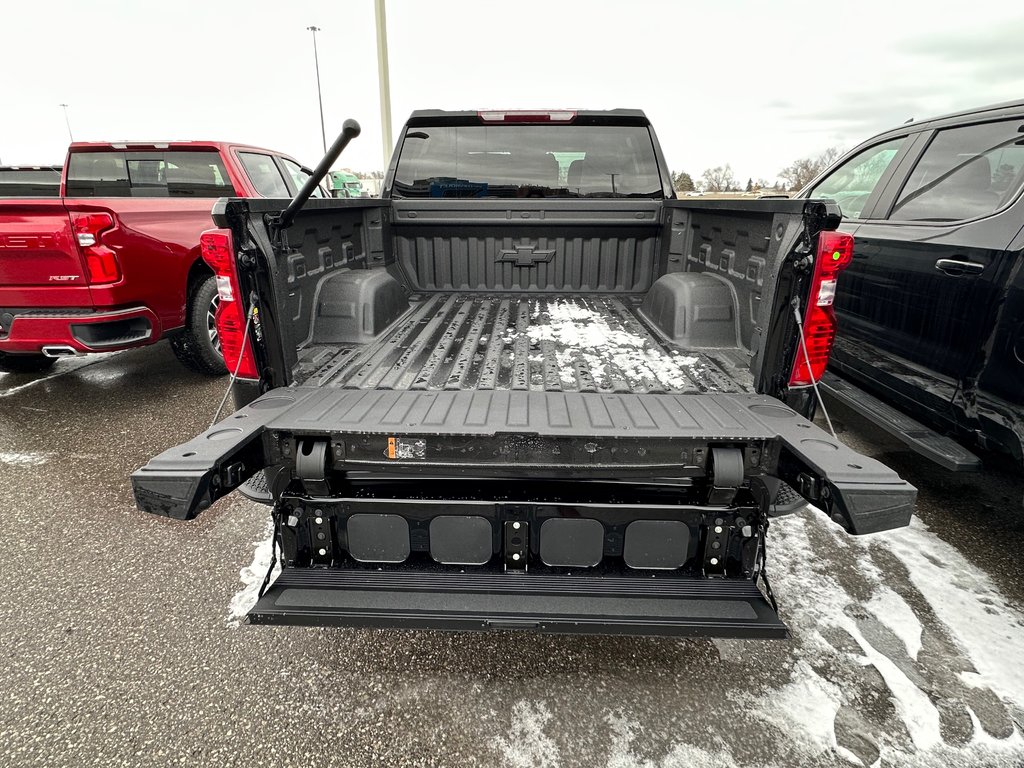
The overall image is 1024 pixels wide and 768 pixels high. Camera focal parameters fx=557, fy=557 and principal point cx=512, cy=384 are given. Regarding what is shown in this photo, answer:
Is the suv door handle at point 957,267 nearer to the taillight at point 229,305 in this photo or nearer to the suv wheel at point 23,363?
the taillight at point 229,305

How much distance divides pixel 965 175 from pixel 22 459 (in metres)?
6.35

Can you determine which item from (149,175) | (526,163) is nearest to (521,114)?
(526,163)

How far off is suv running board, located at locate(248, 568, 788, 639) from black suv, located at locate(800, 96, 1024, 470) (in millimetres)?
1663

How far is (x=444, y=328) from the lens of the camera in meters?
3.16

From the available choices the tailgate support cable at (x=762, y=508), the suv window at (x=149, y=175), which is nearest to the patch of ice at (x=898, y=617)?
the tailgate support cable at (x=762, y=508)

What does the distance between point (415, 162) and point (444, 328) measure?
148cm

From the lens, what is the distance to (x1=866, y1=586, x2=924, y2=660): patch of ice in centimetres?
229

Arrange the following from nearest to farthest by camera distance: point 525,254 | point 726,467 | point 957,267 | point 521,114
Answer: point 726,467 → point 957,267 → point 521,114 → point 525,254

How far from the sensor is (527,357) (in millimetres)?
2633

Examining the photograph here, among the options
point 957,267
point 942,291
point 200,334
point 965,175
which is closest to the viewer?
point 957,267

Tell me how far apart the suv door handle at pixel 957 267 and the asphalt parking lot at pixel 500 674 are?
1431 millimetres

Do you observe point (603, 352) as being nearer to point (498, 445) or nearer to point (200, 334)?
point (498, 445)

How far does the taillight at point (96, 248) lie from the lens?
4.03 m

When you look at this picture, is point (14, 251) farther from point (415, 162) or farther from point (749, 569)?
point (749, 569)
